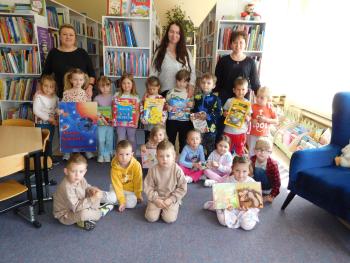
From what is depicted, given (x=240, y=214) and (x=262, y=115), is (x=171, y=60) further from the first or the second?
(x=240, y=214)

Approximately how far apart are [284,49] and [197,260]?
436 centimetres

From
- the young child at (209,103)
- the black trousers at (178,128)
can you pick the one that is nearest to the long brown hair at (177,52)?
the young child at (209,103)

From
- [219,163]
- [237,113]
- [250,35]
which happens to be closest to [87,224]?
[219,163]

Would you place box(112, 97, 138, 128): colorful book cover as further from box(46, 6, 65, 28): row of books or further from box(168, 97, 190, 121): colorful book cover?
box(46, 6, 65, 28): row of books

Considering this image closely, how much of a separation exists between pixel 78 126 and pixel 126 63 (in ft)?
3.67

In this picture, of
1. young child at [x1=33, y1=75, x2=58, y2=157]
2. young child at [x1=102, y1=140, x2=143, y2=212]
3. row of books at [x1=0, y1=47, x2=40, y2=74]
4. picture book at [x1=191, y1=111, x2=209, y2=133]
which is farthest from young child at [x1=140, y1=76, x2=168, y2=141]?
row of books at [x1=0, y1=47, x2=40, y2=74]

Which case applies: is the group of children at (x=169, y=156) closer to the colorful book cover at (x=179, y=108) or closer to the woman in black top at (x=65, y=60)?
the colorful book cover at (x=179, y=108)

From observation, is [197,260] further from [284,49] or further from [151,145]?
[284,49]

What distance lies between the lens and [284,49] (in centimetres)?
509

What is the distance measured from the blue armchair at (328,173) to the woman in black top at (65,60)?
8.58 ft

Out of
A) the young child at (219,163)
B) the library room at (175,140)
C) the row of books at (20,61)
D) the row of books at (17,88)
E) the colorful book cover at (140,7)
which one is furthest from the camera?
the row of books at (17,88)

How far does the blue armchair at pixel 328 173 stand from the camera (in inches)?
86.6

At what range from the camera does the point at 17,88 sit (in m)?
3.96

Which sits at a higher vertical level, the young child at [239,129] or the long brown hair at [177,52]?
the long brown hair at [177,52]
